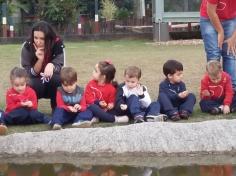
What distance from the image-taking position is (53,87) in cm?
622

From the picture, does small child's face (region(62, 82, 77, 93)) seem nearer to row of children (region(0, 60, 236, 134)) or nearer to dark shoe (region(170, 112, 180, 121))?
row of children (region(0, 60, 236, 134))

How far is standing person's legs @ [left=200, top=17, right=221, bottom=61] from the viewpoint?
6270 millimetres

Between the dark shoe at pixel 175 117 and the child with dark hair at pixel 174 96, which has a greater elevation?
the child with dark hair at pixel 174 96

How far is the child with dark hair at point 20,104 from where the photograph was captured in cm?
569

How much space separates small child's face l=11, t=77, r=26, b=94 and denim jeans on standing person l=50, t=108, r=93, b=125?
1.24ft

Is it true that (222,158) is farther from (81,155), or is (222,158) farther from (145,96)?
(145,96)

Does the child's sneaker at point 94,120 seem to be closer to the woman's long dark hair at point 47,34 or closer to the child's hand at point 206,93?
the woman's long dark hair at point 47,34

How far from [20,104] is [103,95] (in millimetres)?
810

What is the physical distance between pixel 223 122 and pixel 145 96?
104cm

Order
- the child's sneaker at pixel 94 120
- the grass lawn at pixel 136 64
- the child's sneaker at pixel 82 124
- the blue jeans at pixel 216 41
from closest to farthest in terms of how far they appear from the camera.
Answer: the child's sneaker at pixel 82 124 → the child's sneaker at pixel 94 120 → the blue jeans at pixel 216 41 → the grass lawn at pixel 136 64

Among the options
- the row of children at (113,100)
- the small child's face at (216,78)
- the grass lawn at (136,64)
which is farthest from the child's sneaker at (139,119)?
the small child's face at (216,78)

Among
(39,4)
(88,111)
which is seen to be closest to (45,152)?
(88,111)

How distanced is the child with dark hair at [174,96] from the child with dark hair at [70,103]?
0.74m

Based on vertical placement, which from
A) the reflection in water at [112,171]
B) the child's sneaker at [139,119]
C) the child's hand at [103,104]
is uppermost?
the child's hand at [103,104]
